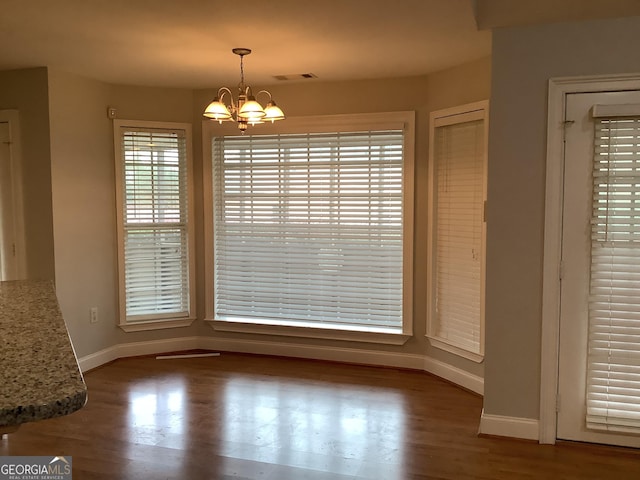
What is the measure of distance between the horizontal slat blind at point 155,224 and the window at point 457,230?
2397 mm

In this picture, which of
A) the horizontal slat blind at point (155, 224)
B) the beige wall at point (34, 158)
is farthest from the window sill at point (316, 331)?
A: the beige wall at point (34, 158)

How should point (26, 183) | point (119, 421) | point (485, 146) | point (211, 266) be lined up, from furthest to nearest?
point (211, 266) → point (26, 183) → point (485, 146) → point (119, 421)

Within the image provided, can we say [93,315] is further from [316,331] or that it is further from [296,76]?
[296,76]

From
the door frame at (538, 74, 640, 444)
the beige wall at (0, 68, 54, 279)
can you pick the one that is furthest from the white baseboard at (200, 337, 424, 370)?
the beige wall at (0, 68, 54, 279)

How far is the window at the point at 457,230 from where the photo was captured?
4.07m

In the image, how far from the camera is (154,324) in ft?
16.8

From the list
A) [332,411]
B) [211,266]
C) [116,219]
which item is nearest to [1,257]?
[116,219]

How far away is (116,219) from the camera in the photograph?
16.1 ft

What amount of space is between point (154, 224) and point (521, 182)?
3365 mm

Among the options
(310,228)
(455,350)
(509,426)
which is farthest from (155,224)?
(509,426)

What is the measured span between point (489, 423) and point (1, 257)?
158 inches

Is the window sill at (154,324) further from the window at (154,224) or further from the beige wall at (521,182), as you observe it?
the beige wall at (521,182)

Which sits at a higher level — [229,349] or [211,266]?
[211,266]

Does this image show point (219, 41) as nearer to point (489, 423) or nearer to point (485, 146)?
point (485, 146)
